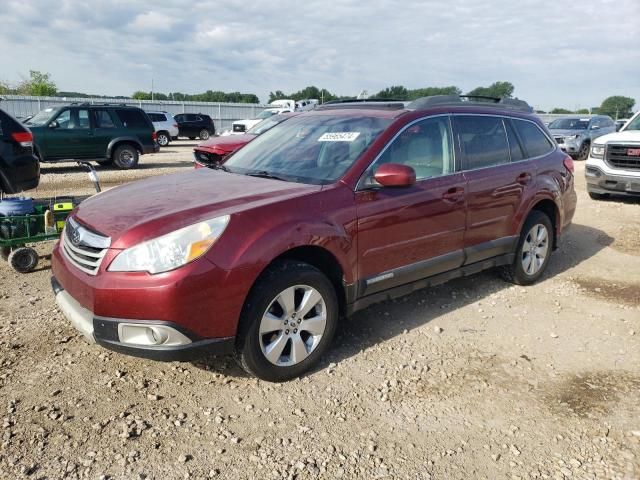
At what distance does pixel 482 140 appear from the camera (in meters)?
4.77

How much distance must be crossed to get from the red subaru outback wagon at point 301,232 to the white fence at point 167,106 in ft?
88.8

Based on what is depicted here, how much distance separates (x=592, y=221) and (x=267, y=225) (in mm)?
7319

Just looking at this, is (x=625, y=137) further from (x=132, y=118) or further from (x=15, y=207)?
(x=132, y=118)

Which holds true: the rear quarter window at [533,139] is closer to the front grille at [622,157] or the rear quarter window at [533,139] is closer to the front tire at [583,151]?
the front grille at [622,157]

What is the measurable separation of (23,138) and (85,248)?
4894 millimetres

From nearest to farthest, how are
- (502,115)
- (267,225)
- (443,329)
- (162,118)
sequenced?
(267,225)
(443,329)
(502,115)
(162,118)

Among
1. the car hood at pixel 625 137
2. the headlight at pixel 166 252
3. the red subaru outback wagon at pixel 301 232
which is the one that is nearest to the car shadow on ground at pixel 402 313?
the red subaru outback wagon at pixel 301 232

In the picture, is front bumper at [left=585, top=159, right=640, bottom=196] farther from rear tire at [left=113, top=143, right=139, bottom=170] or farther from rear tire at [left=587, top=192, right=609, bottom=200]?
rear tire at [left=113, top=143, right=139, bottom=170]

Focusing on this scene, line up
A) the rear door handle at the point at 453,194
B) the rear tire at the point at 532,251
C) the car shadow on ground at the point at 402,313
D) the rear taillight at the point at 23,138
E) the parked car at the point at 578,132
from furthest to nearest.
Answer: the parked car at the point at 578,132 → the rear taillight at the point at 23,138 → the rear tire at the point at 532,251 → the rear door handle at the point at 453,194 → the car shadow on ground at the point at 402,313

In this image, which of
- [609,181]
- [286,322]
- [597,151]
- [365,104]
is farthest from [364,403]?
[597,151]

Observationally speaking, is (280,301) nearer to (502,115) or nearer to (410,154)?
(410,154)

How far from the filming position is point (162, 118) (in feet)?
83.1

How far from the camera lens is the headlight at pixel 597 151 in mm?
10391

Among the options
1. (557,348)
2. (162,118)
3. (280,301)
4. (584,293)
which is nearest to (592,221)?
(584,293)
